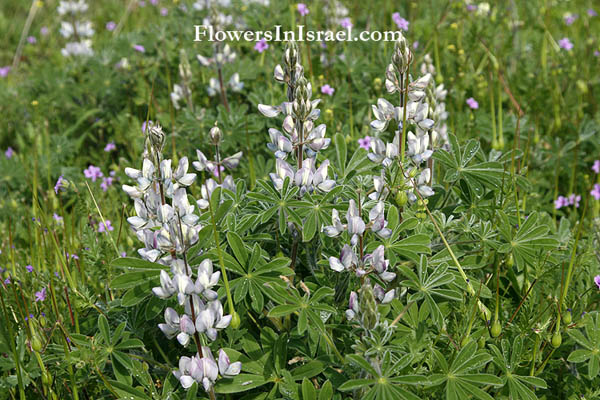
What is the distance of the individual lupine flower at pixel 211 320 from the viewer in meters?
1.83

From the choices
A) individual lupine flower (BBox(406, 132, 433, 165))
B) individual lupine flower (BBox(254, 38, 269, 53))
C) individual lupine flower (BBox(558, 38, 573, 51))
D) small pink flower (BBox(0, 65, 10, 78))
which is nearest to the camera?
individual lupine flower (BBox(406, 132, 433, 165))

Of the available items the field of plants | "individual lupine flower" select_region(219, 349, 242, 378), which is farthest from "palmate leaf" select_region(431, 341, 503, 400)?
"individual lupine flower" select_region(219, 349, 242, 378)

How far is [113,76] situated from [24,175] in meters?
1.02

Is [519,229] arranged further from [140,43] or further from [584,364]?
[140,43]

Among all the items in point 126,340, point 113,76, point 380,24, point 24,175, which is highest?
point 380,24

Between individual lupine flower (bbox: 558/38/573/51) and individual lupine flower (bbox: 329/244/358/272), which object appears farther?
individual lupine flower (bbox: 558/38/573/51)

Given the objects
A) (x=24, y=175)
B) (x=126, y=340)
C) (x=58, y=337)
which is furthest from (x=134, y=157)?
(x=126, y=340)

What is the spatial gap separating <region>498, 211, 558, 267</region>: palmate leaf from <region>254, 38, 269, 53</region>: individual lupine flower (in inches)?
89.0

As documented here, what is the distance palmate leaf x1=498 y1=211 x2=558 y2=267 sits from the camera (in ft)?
7.55

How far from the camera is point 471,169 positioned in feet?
8.07

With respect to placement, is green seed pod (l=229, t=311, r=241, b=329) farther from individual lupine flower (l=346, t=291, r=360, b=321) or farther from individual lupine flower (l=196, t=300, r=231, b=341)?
individual lupine flower (l=346, t=291, r=360, b=321)

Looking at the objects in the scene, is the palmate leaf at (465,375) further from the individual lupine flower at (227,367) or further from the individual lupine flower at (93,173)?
the individual lupine flower at (93,173)

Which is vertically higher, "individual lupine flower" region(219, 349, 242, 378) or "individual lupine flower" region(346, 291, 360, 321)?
"individual lupine flower" region(346, 291, 360, 321)

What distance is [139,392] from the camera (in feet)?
6.70
